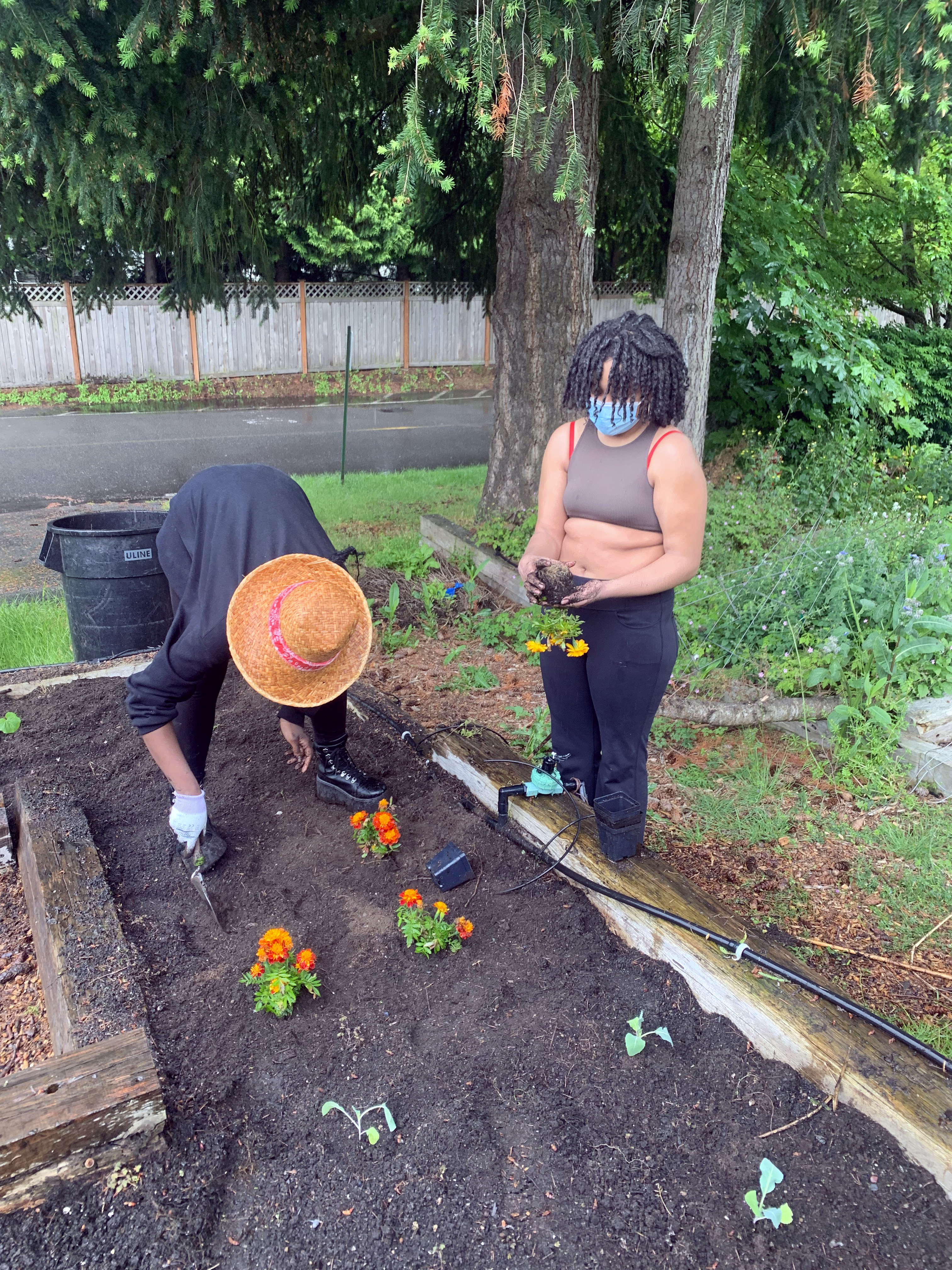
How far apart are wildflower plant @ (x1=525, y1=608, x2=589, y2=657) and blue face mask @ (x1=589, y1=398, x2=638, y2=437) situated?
21.3 inches

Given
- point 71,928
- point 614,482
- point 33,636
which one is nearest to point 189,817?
point 71,928

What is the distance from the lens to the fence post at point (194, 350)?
741 inches

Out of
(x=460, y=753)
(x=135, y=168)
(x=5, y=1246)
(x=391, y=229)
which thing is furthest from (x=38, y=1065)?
(x=391, y=229)

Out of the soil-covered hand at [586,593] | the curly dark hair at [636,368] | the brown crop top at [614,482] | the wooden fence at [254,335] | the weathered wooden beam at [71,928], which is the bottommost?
the weathered wooden beam at [71,928]

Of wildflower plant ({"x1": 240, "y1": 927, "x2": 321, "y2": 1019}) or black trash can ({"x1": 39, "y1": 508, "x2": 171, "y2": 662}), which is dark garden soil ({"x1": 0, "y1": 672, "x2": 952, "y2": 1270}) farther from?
black trash can ({"x1": 39, "y1": 508, "x2": 171, "y2": 662})

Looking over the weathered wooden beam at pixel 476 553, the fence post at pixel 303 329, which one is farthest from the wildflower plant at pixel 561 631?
the fence post at pixel 303 329

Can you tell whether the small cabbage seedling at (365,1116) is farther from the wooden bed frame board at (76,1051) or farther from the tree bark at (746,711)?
the tree bark at (746,711)

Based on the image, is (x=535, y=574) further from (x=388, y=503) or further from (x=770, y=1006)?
(x=388, y=503)

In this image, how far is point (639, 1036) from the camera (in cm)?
228

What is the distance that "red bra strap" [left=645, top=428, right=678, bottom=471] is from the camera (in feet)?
8.05

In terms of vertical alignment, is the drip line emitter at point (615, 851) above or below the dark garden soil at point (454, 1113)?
above

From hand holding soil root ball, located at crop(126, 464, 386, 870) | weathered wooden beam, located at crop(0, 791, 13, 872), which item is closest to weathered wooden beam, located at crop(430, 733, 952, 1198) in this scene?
hand holding soil root ball, located at crop(126, 464, 386, 870)

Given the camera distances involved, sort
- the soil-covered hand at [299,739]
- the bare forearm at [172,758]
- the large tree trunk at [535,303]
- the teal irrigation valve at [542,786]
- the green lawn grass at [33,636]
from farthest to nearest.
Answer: the large tree trunk at [535,303], the green lawn grass at [33,636], the soil-covered hand at [299,739], the teal irrigation valve at [542,786], the bare forearm at [172,758]

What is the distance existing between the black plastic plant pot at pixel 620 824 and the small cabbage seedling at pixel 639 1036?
0.51m
